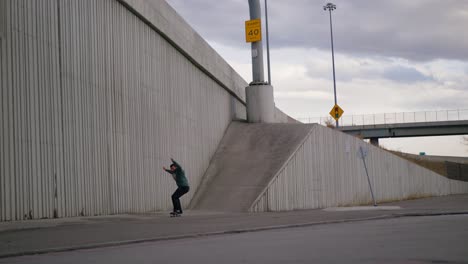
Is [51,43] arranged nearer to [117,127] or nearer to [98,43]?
[98,43]

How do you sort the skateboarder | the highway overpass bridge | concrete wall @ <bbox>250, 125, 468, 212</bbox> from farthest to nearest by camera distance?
1. the highway overpass bridge
2. concrete wall @ <bbox>250, 125, 468, 212</bbox>
3. the skateboarder

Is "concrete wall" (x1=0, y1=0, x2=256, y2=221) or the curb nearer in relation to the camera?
the curb

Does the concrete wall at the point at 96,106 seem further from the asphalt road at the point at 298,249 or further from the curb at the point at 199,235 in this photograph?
the asphalt road at the point at 298,249

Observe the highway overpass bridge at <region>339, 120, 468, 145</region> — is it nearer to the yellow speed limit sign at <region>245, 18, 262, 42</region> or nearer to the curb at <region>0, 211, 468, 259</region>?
the yellow speed limit sign at <region>245, 18, 262, 42</region>

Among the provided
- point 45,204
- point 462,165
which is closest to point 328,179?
point 45,204

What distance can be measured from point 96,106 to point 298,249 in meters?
8.97

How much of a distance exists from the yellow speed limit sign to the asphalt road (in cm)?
1685

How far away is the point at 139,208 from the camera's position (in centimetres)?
1878

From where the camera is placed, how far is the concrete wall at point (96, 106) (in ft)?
44.1

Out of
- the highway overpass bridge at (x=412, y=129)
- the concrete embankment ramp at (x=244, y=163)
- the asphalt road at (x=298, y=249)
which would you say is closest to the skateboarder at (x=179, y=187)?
the concrete embankment ramp at (x=244, y=163)

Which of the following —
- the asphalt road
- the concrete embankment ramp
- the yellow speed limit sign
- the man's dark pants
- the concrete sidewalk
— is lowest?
the asphalt road

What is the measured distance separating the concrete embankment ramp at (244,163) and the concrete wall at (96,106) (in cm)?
85

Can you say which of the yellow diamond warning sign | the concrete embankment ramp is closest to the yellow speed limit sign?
the concrete embankment ramp

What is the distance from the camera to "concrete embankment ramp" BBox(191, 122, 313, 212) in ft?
71.9
